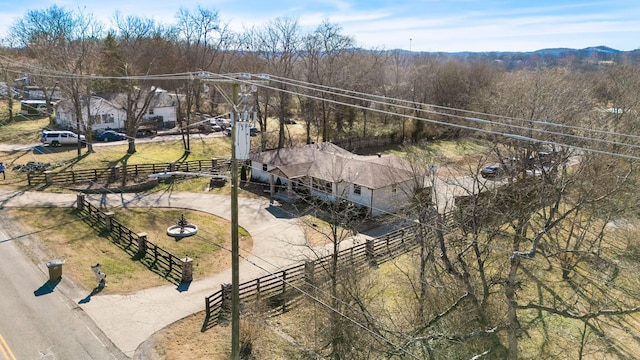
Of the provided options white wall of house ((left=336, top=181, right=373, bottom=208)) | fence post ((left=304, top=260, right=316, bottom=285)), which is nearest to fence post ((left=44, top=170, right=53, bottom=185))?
white wall of house ((left=336, top=181, right=373, bottom=208))

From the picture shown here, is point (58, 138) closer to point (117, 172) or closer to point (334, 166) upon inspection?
point (117, 172)

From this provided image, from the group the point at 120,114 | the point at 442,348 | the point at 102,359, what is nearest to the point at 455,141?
the point at 120,114

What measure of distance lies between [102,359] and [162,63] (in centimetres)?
4677

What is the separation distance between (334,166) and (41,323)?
1841 centimetres

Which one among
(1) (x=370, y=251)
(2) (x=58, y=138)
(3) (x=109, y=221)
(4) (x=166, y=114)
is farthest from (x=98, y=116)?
(1) (x=370, y=251)

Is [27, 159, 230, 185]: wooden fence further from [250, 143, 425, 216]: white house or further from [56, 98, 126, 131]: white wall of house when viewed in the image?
[56, 98, 126, 131]: white wall of house

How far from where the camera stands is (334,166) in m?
29.0

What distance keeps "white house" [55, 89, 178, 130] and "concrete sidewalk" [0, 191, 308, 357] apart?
59.1 ft

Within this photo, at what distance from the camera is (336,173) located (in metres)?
29.0

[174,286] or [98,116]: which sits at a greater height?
[98,116]

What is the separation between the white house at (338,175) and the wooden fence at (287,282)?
4.55 m

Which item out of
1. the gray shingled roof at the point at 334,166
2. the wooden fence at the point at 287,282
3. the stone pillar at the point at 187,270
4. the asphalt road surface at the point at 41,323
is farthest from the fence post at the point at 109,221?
the gray shingled roof at the point at 334,166

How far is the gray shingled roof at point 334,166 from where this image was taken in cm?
2862

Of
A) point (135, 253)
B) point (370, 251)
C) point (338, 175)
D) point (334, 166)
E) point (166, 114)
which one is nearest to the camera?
point (135, 253)
